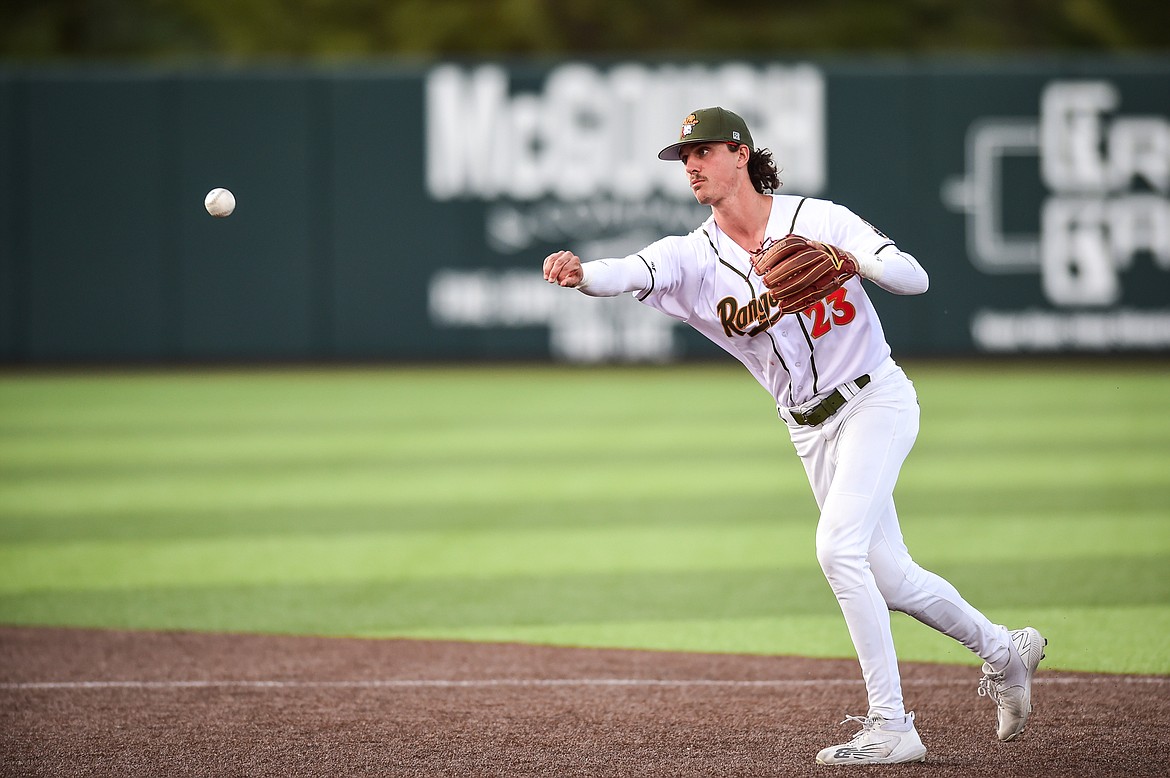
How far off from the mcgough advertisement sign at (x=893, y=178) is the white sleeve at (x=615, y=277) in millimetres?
14015

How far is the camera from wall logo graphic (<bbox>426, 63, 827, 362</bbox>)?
19.4m

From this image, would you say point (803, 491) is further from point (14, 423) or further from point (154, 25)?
point (154, 25)

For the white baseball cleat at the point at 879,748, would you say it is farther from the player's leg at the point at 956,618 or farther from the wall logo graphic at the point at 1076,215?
the wall logo graphic at the point at 1076,215

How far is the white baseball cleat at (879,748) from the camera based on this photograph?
4.79 m

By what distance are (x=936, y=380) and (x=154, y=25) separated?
1996 centimetres

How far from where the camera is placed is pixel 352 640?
687 centimetres

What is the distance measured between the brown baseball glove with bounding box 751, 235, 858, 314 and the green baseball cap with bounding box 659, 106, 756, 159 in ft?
1.59

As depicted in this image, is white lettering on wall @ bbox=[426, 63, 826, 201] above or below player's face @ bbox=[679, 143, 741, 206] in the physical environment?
above

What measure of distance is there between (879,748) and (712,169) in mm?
2020

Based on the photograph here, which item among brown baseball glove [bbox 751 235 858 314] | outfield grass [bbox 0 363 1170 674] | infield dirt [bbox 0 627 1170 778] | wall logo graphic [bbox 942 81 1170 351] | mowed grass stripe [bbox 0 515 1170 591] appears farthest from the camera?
wall logo graphic [bbox 942 81 1170 351]

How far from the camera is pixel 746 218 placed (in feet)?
17.1

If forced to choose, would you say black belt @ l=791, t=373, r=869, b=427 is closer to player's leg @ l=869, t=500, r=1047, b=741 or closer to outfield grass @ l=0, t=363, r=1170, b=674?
player's leg @ l=869, t=500, r=1047, b=741

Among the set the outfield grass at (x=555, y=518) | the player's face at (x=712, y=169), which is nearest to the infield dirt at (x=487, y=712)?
the outfield grass at (x=555, y=518)

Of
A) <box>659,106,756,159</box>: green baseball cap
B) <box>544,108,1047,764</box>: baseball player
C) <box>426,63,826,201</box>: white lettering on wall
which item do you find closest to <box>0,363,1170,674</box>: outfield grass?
<box>544,108,1047,764</box>: baseball player
